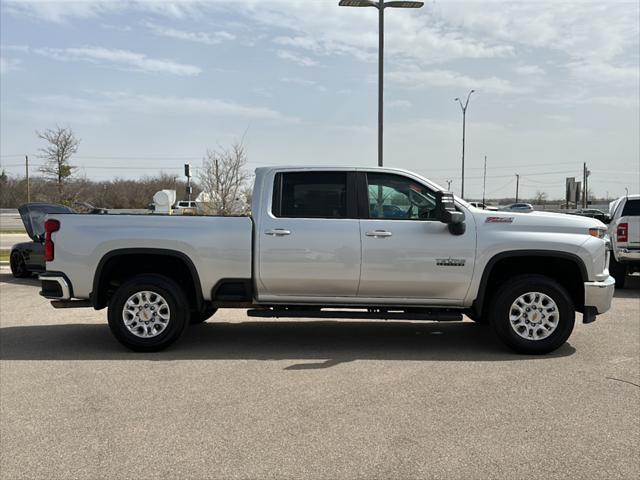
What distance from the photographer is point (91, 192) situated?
65.3 meters

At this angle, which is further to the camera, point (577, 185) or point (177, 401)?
point (577, 185)

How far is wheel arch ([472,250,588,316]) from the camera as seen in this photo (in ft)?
20.2

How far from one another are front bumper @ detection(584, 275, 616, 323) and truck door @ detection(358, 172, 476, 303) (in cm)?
127

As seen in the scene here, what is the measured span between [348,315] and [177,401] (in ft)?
7.17

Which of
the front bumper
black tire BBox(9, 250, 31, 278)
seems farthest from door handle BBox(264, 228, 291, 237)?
black tire BBox(9, 250, 31, 278)

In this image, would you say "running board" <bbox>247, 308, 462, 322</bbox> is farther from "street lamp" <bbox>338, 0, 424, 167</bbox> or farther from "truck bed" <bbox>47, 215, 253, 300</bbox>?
"street lamp" <bbox>338, 0, 424, 167</bbox>

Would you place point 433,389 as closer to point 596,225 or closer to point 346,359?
point 346,359

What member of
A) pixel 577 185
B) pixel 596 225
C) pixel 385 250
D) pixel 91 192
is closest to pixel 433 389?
pixel 385 250

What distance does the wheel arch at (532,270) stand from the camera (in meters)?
6.16

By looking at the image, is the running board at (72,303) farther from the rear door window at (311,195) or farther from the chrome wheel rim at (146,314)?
the rear door window at (311,195)

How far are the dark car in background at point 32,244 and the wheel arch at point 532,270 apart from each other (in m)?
8.45

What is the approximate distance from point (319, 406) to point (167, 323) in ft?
7.90

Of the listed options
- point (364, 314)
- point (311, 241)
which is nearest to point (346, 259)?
point (311, 241)

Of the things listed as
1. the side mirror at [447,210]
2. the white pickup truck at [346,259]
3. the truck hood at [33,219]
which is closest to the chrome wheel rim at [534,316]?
the white pickup truck at [346,259]
